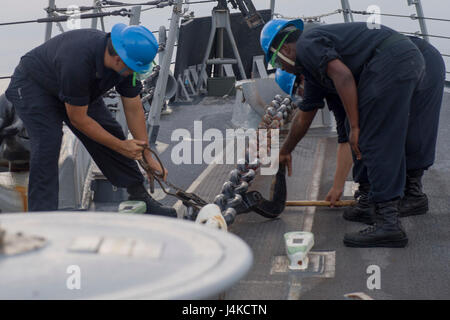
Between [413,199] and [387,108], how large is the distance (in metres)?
0.76

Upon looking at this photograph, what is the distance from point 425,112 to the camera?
3.74 meters

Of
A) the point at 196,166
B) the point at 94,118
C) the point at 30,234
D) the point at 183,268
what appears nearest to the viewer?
the point at 183,268

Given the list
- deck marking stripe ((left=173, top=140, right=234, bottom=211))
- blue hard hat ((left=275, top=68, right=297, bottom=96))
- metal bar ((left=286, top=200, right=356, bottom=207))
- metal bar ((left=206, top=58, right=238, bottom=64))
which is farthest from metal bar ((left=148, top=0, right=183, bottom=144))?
metal bar ((left=206, top=58, right=238, bottom=64))

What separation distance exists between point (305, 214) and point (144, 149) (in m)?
1.01

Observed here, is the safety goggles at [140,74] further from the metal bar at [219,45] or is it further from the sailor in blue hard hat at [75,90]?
the metal bar at [219,45]

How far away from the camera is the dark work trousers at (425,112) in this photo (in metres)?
3.72

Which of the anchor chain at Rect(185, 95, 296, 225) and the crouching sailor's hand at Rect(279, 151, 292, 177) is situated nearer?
the anchor chain at Rect(185, 95, 296, 225)

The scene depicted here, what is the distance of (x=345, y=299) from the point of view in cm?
274

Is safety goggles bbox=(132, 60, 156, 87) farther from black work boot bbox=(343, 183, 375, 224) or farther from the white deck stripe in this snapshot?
black work boot bbox=(343, 183, 375, 224)

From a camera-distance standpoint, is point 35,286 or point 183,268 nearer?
point 35,286

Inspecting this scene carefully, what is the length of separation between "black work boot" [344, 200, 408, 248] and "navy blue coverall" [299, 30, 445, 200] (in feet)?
1.40

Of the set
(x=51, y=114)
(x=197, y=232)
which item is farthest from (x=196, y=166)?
(x=197, y=232)

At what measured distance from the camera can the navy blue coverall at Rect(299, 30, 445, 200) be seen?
3721mm
